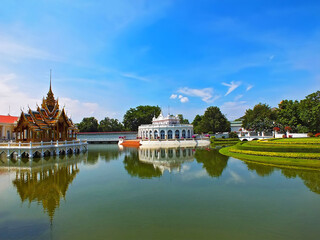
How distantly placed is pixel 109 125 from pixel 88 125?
7.22 m

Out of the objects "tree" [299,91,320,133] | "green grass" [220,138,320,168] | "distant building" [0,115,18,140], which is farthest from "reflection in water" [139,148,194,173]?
"distant building" [0,115,18,140]

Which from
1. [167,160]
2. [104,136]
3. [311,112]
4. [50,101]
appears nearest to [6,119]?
[50,101]

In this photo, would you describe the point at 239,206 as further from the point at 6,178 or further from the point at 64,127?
the point at 64,127

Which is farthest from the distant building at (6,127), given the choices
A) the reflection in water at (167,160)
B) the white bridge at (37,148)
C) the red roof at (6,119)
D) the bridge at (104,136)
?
the reflection in water at (167,160)

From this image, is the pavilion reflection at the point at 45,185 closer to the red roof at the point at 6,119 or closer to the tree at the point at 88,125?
the red roof at the point at 6,119

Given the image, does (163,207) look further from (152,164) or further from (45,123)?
(45,123)

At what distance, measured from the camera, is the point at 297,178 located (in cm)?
1359

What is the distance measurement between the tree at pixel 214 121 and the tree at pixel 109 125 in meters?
31.8

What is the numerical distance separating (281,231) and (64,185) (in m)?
12.2

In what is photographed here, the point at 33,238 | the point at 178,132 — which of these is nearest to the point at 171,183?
the point at 33,238

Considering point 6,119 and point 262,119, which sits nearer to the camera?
point 6,119

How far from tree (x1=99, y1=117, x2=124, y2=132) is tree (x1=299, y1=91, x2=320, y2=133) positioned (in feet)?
179

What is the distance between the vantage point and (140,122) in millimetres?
72562

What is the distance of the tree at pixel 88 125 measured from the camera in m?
65.8
